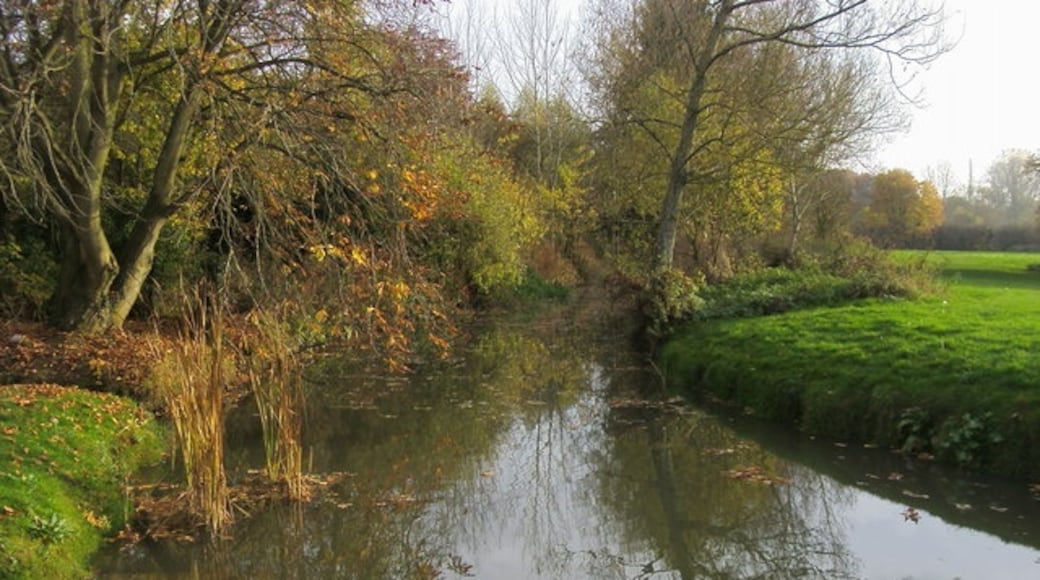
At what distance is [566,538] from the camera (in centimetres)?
765

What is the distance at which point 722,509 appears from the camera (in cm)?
814

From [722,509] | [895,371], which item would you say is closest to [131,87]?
[722,509]

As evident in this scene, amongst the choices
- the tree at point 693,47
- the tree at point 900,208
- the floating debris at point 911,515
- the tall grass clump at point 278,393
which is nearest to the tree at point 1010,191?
the tree at point 900,208

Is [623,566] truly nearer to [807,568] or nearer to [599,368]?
[807,568]

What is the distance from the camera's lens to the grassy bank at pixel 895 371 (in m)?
8.86

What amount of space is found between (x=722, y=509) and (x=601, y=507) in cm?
123

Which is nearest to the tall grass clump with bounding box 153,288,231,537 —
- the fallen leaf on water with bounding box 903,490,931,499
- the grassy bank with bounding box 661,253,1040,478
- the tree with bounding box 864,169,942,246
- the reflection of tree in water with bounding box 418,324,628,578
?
the reflection of tree in water with bounding box 418,324,628,578

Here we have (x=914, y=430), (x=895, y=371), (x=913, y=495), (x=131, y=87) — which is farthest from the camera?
(x=131, y=87)

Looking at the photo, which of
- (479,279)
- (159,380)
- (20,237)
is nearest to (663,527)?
(159,380)

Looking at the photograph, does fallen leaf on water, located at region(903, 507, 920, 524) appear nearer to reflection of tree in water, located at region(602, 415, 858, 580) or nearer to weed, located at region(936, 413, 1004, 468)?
reflection of tree in water, located at region(602, 415, 858, 580)

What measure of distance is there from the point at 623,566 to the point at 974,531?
3.26 meters

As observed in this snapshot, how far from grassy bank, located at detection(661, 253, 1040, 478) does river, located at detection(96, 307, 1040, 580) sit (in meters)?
0.43

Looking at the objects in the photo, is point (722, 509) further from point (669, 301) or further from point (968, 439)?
point (669, 301)

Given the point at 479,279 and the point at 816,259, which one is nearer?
the point at 816,259
